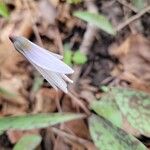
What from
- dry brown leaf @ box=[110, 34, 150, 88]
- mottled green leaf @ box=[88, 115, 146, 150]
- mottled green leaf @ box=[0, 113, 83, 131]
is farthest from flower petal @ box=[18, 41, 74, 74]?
dry brown leaf @ box=[110, 34, 150, 88]

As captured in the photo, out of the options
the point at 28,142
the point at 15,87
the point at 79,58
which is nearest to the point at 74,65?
the point at 79,58

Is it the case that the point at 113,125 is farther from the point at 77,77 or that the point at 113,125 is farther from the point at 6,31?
the point at 6,31

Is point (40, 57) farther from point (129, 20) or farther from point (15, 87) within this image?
point (129, 20)

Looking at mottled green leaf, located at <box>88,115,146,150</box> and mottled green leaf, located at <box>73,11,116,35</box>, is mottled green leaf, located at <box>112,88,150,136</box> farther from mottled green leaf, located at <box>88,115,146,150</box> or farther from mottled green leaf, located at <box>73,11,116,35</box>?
mottled green leaf, located at <box>73,11,116,35</box>

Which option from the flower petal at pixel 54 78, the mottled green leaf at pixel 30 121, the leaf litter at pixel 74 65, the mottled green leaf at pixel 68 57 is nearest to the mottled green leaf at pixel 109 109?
the leaf litter at pixel 74 65

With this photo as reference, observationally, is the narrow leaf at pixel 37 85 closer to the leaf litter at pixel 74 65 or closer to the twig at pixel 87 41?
the leaf litter at pixel 74 65

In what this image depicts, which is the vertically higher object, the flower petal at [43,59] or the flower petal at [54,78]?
the flower petal at [43,59]
